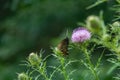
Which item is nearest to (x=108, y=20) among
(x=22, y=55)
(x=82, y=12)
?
(x=82, y=12)

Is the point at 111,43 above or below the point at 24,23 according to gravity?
below

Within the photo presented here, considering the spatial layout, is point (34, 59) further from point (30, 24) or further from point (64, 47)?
point (30, 24)

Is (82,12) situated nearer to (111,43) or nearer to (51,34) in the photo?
(51,34)

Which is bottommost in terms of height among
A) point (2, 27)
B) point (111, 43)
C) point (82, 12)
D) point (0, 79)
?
point (111, 43)

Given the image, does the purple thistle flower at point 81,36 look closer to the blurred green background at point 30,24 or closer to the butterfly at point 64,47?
the butterfly at point 64,47

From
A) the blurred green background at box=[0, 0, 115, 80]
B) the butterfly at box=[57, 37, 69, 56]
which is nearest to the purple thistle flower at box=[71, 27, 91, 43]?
the butterfly at box=[57, 37, 69, 56]

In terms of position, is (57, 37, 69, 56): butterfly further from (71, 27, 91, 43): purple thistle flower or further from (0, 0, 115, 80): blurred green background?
(0, 0, 115, 80): blurred green background

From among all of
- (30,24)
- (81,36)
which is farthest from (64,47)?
(30,24)

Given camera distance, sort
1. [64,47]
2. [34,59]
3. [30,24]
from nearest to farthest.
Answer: [34,59] < [64,47] < [30,24]
